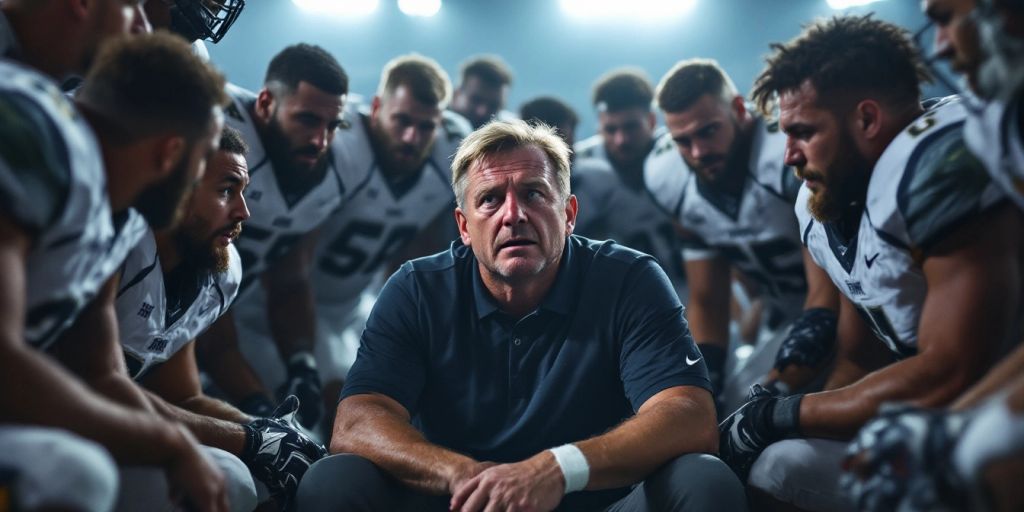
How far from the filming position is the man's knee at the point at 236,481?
191 centimetres

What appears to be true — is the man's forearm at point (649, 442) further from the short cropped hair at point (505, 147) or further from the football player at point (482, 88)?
the football player at point (482, 88)

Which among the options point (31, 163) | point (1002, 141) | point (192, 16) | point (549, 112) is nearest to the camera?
point (31, 163)

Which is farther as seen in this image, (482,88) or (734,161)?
(482,88)

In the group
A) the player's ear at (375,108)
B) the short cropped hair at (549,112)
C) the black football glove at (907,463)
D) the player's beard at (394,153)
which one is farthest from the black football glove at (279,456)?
the short cropped hair at (549,112)

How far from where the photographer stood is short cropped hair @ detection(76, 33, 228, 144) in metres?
1.48

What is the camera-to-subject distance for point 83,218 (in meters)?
1.32

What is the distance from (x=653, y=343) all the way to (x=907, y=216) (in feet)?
1.87

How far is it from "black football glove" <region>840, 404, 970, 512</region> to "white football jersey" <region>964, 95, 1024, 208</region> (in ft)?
1.21

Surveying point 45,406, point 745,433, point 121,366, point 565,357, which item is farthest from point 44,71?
point 745,433

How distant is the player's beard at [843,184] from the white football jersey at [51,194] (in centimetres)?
145

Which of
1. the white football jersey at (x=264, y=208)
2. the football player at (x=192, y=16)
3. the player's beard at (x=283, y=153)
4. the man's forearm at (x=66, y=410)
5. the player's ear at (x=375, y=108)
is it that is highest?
the football player at (x=192, y=16)

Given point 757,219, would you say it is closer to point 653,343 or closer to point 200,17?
point 653,343

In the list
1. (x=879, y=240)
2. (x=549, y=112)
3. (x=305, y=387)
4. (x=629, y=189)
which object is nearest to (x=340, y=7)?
(x=549, y=112)

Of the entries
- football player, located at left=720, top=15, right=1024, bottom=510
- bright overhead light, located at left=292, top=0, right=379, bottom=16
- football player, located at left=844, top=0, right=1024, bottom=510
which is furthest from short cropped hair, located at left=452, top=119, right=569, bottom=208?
bright overhead light, located at left=292, top=0, right=379, bottom=16
